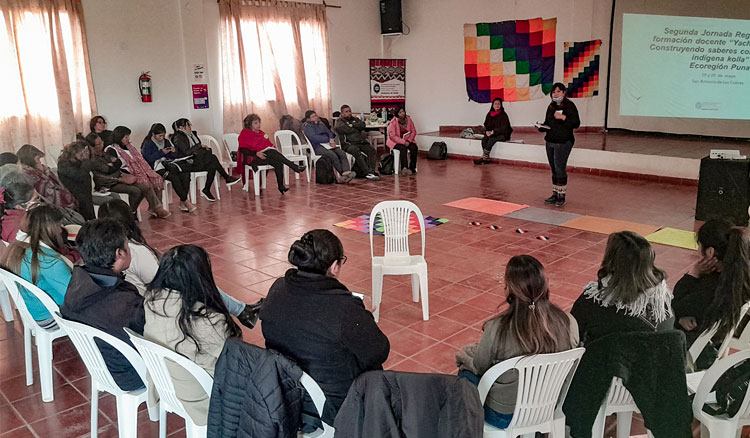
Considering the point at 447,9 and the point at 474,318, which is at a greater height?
the point at 447,9

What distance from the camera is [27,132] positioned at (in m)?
7.42

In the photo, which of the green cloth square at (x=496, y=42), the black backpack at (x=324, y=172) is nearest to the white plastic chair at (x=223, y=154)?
the black backpack at (x=324, y=172)

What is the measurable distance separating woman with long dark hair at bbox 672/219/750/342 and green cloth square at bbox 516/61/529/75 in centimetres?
796

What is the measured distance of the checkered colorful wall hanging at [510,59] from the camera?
995 centimetres

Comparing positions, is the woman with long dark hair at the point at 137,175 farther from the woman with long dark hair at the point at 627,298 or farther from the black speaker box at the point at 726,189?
the black speaker box at the point at 726,189

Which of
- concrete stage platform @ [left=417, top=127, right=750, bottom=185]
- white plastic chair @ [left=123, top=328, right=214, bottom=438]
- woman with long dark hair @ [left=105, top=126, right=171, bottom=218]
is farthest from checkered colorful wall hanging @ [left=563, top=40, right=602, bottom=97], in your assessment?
white plastic chair @ [left=123, top=328, right=214, bottom=438]

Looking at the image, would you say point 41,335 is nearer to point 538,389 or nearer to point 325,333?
point 325,333

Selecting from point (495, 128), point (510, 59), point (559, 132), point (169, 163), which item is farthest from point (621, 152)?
point (169, 163)

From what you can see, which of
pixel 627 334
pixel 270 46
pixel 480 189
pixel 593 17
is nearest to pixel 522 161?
pixel 480 189

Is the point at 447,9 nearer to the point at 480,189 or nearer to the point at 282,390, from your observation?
the point at 480,189

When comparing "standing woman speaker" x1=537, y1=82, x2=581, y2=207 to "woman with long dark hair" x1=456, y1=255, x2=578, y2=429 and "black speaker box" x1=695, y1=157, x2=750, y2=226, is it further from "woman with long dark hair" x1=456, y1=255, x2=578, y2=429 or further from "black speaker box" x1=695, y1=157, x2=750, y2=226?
"woman with long dark hair" x1=456, y1=255, x2=578, y2=429

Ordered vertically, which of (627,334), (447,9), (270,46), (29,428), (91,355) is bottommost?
(29,428)

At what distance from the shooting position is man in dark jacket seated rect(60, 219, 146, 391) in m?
2.38

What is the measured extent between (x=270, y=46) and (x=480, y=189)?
4287 millimetres
